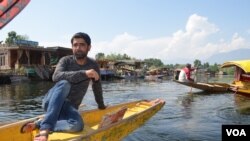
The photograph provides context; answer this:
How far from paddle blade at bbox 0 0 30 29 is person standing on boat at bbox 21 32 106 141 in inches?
47.2

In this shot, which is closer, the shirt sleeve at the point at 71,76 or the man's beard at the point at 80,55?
the shirt sleeve at the point at 71,76

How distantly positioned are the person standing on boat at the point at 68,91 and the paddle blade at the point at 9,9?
3.93 ft

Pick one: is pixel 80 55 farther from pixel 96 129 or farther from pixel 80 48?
pixel 96 129

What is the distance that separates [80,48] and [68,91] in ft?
2.32

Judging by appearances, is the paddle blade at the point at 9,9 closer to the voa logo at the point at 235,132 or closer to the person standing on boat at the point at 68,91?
the person standing on boat at the point at 68,91

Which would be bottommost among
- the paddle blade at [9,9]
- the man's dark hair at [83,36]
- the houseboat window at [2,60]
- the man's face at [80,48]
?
the man's face at [80,48]

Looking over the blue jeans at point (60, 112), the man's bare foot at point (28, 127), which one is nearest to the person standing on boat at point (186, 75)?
the blue jeans at point (60, 112)

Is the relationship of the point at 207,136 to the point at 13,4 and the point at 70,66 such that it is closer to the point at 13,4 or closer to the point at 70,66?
the point at 70,66

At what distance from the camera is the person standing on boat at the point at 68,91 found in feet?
16.3

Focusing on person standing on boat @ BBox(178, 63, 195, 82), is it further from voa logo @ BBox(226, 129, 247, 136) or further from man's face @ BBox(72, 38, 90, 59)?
man's face @ BBox(72, 38, 90, 59)

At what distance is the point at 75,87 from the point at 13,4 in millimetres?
1766

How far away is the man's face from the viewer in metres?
5.26

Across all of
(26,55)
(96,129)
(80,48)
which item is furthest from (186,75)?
(26,55)

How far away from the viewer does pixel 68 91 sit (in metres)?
5.08
